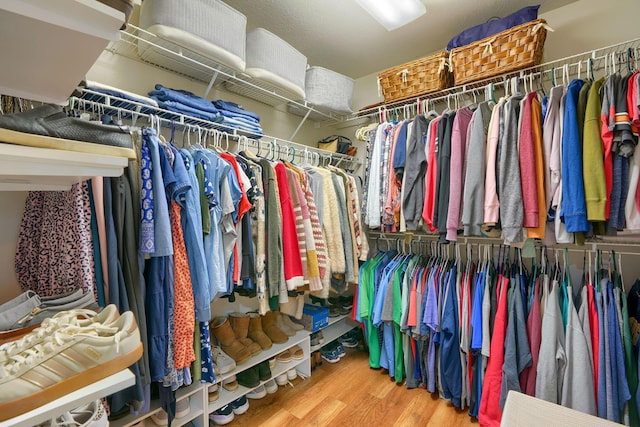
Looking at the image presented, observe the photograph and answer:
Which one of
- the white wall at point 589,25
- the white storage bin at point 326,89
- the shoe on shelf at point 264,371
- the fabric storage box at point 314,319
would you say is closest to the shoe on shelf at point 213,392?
the shoe on shelf at point 264,371

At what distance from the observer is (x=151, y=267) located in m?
1.12

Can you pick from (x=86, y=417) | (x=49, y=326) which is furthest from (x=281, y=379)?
(x=49, y=326)

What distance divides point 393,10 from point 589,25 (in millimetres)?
1210

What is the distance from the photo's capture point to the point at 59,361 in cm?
43

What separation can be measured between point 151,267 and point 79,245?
0.25 m

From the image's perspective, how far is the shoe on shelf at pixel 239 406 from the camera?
5.33 feet

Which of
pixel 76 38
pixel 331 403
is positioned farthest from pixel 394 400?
pixel 76 38

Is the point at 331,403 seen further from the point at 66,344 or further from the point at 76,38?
the point at 76,38

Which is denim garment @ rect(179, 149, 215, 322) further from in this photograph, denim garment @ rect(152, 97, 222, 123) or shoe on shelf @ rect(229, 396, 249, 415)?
shoe on shelf @ rect(229, 396, 249, 415)

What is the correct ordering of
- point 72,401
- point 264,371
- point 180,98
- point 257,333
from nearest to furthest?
point 72,401 → point 180,98 → point 264,371 → point 257,333

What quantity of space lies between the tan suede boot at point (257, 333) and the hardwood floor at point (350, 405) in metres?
0.35

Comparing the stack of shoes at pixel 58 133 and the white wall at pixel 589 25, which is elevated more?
the white wall at pixel 589 25

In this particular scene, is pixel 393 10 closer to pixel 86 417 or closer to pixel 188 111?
pixel 188 111

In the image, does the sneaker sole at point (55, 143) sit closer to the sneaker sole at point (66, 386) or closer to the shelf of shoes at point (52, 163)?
the shelf of shoes at point (52, 163)
